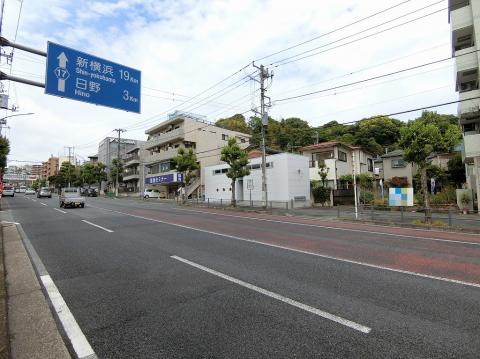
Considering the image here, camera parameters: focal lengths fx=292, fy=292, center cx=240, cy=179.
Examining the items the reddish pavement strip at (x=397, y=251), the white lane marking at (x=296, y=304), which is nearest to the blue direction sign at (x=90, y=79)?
the reddish pavement strip at (x=397, y=251)

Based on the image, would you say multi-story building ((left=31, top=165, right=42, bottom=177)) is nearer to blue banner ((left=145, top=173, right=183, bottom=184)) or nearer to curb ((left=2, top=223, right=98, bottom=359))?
blue banner ((left=145, top=173, right=183, bottom=184))

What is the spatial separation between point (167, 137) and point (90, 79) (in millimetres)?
38019

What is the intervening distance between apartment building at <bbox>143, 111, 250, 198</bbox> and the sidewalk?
116ft

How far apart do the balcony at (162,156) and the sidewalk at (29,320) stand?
40513 mm

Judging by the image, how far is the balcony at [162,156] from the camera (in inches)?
1825

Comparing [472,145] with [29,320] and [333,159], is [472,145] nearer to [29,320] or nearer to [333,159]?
[333,159]

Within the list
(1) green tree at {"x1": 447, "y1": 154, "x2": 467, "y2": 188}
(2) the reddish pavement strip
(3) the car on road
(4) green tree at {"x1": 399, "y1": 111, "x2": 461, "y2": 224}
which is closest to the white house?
(4) green tree at {"x1": 399, "y1": 111, "x2": 461, "y2": 224}

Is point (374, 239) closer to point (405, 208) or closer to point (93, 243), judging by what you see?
point (93, 243)

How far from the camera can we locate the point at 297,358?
2967 millimetres

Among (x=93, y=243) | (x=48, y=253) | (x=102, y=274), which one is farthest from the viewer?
(x=93, y=243)

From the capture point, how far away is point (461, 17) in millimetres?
23172

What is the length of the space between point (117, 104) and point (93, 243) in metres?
5.98

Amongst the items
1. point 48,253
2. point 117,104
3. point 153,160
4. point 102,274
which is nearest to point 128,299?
point 102,274

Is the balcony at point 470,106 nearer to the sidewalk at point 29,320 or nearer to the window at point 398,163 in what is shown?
the window at point 398,163
